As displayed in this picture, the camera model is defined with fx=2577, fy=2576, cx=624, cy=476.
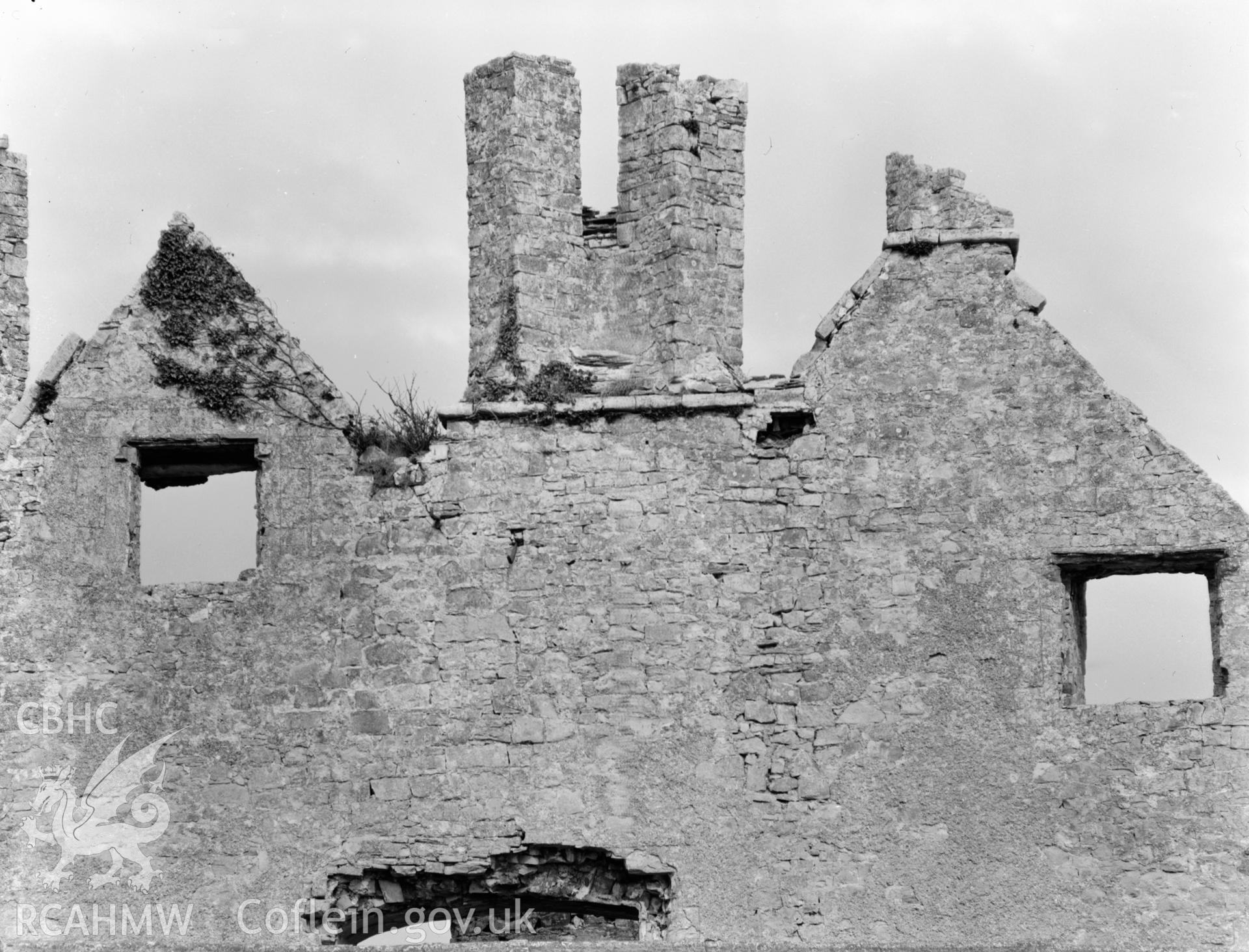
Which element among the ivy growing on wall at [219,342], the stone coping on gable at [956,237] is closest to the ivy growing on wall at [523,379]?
the ivy growing on wall at [219,342]

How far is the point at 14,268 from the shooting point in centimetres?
1805

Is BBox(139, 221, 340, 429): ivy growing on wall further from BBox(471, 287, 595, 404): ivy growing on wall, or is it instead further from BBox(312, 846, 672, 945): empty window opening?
BBox(312, 846, 672, 945): empty window opening

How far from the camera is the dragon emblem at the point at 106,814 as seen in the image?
54.0 ft

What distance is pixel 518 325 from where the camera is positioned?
664 inches

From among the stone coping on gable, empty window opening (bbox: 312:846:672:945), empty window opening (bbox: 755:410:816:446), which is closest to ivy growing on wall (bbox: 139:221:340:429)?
empty window opening (bbox: 755:410:816:446)

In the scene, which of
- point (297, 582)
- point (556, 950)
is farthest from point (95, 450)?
point (556, 950)

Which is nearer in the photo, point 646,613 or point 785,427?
point 646,613

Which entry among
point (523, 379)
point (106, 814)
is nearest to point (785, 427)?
point (523, 379)

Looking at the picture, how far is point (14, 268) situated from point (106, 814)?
159 inches

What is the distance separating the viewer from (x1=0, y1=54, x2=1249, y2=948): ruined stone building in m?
15.9

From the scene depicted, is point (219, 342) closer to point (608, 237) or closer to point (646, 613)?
point (608, 237)

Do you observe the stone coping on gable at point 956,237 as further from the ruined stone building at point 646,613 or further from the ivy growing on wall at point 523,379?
the ivy growing on wall at point 523,379

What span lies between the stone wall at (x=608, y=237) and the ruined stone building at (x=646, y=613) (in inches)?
1.2

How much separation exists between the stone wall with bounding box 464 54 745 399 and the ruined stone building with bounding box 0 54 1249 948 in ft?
0.10
